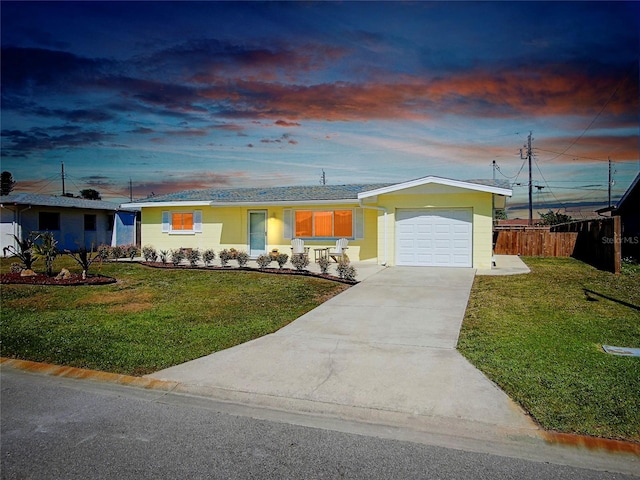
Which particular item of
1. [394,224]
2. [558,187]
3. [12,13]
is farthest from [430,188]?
[558,187]

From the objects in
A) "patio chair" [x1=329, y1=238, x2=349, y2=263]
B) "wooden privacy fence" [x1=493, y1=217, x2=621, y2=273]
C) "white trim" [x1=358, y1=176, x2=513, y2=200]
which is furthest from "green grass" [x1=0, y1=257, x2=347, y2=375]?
"wooden privacy fence" [x1=493, y1=217, x2=621, y2=273]

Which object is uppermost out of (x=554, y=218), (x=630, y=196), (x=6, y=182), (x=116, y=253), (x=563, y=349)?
(x=6, y=182)

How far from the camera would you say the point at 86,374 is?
17.4ft

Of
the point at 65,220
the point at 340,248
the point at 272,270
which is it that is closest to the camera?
the point at 272,270

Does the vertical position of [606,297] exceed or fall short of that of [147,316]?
it exceeds it

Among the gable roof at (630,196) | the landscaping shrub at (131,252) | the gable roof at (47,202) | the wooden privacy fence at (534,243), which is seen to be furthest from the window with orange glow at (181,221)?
the gable roof at (630,196)

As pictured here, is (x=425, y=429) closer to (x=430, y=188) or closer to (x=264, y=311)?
(x=264, y=311)

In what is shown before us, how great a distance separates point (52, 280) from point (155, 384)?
982cm

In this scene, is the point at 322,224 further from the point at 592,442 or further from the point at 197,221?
the point at 592,442

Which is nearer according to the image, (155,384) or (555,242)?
(155,384)

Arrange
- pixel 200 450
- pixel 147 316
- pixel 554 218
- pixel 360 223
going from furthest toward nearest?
pixel 554 218
pixel 360 223
pixel 147 316
pixel 200 450

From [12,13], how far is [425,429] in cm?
1614

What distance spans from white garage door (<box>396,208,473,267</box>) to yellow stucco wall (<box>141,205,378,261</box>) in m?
1.81

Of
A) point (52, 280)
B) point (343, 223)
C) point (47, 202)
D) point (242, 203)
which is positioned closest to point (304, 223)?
point (343, 223)
